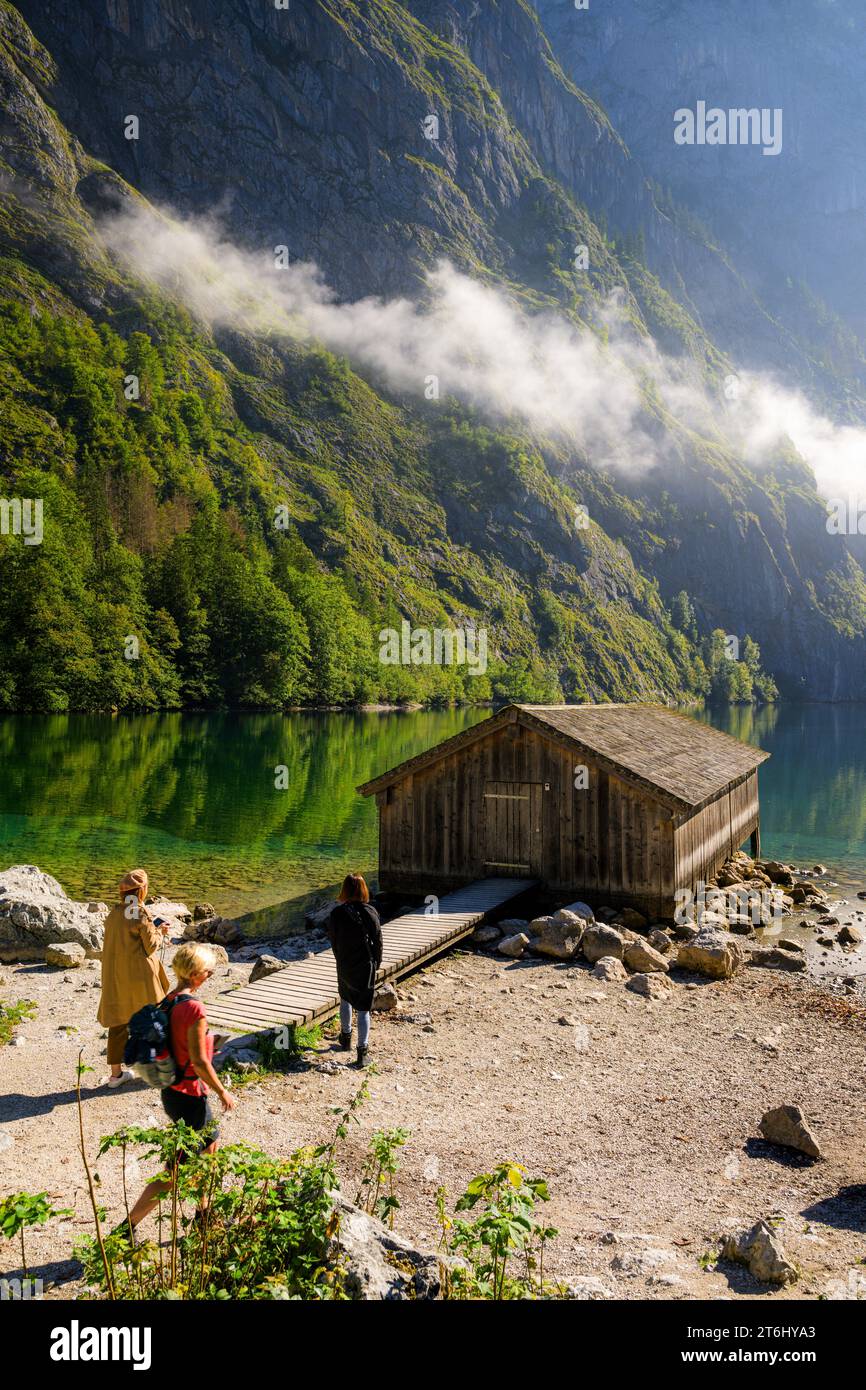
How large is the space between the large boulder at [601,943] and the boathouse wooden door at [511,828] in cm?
369

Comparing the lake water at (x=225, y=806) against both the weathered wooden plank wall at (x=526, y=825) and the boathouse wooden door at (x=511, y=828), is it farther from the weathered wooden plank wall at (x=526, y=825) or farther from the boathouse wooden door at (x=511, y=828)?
the boathouse wooden door at (x=511, y=828)

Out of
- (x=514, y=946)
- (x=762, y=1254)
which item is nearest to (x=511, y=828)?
(x=514, y=946)

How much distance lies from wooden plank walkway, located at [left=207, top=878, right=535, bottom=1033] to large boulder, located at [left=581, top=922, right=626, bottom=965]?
239 cm

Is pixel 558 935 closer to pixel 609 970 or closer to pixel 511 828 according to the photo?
pixel 609 970

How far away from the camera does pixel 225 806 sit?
40000 millimetres

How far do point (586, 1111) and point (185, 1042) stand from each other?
237 inches

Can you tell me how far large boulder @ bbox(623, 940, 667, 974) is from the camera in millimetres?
17703

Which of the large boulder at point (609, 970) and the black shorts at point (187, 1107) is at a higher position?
the black shorts at point (187, 1107)

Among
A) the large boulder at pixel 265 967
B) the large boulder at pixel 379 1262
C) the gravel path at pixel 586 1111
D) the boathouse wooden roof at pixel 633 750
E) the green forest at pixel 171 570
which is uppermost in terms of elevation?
the green forest at pixel 171 570

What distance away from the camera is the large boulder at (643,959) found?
1770 cm

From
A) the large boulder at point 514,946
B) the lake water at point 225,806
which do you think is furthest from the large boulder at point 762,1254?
the lake water at point 225,806
